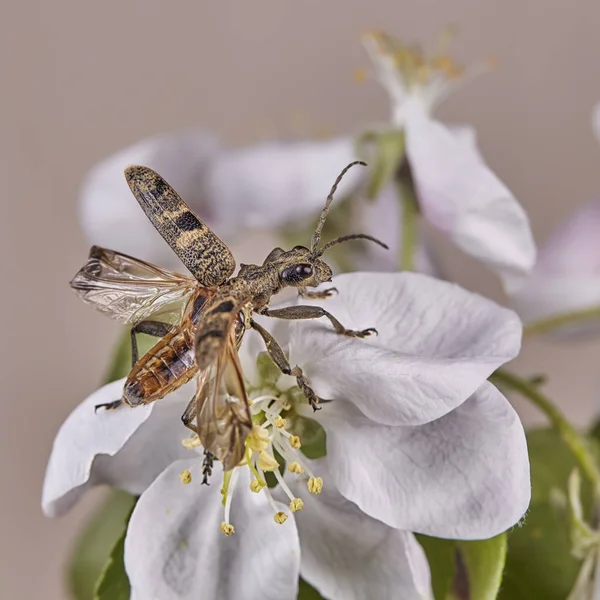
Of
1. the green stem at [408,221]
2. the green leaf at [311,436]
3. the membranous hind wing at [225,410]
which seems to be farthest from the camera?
the green stem at [408,221]

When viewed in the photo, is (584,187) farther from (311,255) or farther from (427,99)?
(311,255)

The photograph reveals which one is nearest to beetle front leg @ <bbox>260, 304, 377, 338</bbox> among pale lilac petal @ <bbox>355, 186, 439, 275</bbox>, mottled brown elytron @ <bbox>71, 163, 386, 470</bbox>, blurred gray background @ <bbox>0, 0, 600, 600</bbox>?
mottled brown elytron @ <bbox>71, 163, 386, 470</bbox>

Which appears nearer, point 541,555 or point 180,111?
point 541,555

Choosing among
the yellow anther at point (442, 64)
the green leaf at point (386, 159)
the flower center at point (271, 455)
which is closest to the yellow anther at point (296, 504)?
the flower center at point (271, 455)

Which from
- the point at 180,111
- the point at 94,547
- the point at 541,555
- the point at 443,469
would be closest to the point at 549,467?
the point at 541,555

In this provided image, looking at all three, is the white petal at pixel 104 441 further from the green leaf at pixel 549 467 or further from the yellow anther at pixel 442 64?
the yellow anther at pixel 442 64

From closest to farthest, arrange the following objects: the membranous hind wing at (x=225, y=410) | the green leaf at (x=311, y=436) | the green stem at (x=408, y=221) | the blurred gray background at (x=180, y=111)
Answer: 1. the membranous hind wing at (x=225, y=410)
2. the green leaf at (x=311, y=436)
3. the green stem at (x=408, y=221)
4. the blurred gray background at (x=180, y=111)

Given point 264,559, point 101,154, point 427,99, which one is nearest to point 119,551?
point 264,559

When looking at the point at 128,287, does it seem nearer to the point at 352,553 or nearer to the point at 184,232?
the point at 184,232
